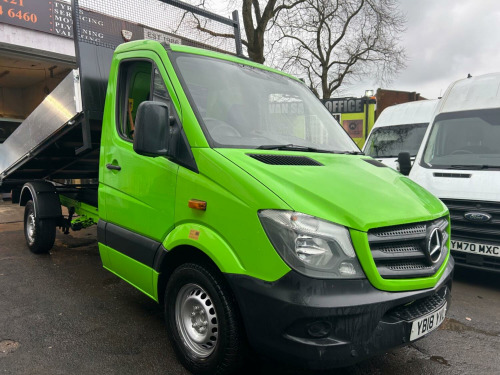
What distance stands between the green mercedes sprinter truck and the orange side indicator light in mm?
12

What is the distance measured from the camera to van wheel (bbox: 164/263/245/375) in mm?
2512

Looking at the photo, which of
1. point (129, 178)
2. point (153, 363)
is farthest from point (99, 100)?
point (153, 363)

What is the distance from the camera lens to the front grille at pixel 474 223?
15.0 feet

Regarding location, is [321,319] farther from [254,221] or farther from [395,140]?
[395,140]

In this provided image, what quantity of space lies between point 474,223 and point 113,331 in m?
4.06

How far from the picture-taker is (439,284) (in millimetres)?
2635

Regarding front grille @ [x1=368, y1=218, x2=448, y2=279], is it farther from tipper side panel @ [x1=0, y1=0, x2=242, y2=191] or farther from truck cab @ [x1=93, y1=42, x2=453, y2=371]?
tipper side panel @ [x1=0, y1=0, x2=242, y2=191]

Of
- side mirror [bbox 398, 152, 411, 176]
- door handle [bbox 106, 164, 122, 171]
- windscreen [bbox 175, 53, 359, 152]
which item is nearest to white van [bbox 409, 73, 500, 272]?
side mirror [bbox 398, 152, 411, 176]

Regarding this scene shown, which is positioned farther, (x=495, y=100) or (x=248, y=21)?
(x=248, y=21)

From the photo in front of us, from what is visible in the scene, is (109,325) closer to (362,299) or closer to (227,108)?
(227,108)

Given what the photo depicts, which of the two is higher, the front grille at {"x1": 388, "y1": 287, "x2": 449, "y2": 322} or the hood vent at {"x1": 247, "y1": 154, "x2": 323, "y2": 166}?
the hood vent at {"x1": 247, "y1": 154, "x2": 323, "y2": 166}

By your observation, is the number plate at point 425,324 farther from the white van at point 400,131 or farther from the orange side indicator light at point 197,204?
the white van at point 400,131

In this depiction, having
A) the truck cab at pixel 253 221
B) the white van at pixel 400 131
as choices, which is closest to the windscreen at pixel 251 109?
the truck cab at pixel 253 221

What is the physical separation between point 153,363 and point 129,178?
1.47m
